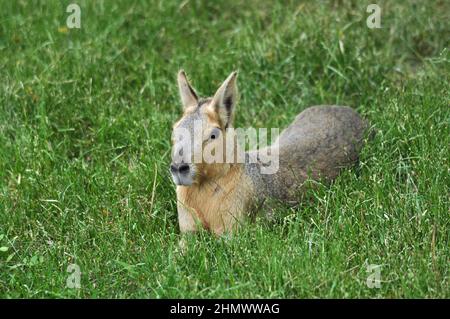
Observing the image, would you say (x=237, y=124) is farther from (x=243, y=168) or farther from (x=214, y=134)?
(x=214, y=134)

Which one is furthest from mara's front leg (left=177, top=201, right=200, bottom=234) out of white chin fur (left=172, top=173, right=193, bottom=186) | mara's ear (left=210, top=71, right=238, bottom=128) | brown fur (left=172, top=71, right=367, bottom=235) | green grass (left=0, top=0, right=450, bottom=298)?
mara's ear (left=210, top=71, right=238, bottom=128)

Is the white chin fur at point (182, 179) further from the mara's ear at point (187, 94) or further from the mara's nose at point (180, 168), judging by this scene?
the mara's ear at point (187, 94)

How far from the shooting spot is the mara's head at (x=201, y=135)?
5.64 m

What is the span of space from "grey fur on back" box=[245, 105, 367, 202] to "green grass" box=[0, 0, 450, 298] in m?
0.17

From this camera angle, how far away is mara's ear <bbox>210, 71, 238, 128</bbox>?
19.4 feet

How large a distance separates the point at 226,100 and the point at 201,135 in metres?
0.36

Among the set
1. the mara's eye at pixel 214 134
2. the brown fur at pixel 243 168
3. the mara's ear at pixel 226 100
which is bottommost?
the brown fur at pixel 243 168

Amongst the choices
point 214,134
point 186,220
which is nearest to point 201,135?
point 214,134

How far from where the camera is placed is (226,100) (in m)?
5.99

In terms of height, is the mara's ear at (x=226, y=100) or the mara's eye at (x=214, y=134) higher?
the mara's ear at (x=226, y=100)

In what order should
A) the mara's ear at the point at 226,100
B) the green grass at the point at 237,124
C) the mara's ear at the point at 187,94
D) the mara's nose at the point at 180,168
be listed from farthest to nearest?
the mara's ear at the point at 187,94
the mara's ear at the point at 226,100
the mara's nose at the point at 180,168
the green grass at the point at 237,124

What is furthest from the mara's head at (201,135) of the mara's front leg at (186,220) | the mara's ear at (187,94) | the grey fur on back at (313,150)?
the grey fur on back at (313,150)

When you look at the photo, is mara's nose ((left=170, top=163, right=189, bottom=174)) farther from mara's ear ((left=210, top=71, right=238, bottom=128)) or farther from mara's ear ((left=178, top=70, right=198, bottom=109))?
mara's ear ((left=178, top=70, right=198, bottom=109))

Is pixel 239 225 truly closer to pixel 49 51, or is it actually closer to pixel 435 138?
pixel 435 138
